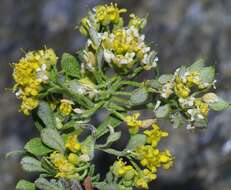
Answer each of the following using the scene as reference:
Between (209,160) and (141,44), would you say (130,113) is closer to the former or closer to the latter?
(141,44)

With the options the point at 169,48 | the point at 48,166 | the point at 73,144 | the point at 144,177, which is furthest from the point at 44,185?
the point at 169,48

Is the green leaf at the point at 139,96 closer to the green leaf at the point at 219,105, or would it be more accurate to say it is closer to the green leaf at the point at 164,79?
the green leaf at the point at 164,79

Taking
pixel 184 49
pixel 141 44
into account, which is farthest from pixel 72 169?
pixel 184 49

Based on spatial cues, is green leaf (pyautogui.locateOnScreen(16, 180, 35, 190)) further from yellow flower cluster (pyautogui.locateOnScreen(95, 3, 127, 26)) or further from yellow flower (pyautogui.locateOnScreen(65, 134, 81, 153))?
yellow flower cluster (pyautogui.locateOnScreen(95, 3, 127, 26))

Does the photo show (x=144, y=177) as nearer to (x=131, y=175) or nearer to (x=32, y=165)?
(x=131, y=175)

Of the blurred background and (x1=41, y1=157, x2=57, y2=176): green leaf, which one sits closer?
(x1=41, y1=157, x2=57, y2=176): green leaf

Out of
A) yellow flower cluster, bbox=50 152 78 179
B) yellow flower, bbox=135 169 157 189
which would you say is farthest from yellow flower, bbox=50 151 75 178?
yellow flower, bbox=135 169 157 189
